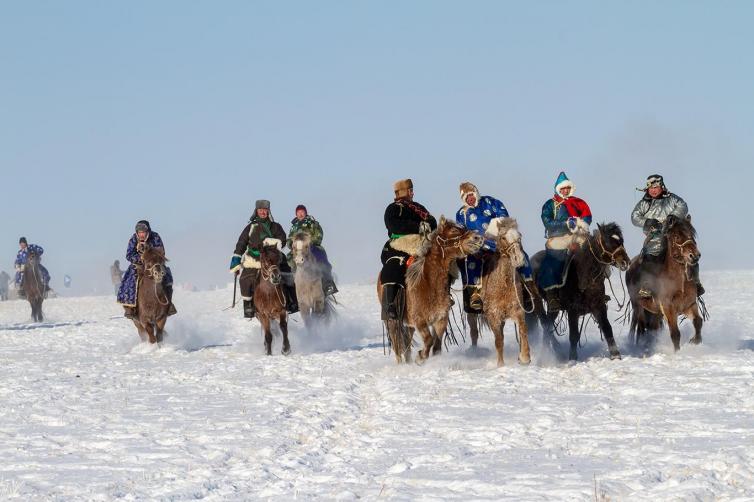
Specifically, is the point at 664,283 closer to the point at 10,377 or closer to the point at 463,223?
the point at 463,223

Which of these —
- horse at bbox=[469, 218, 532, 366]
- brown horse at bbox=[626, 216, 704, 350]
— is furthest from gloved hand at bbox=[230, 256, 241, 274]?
brown horse at bbox=[626, 216, 704, 350]

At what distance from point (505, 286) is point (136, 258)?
8.12 m

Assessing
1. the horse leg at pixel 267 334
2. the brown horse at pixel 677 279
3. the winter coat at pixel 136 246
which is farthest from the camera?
the winter coat at pixel 136 246

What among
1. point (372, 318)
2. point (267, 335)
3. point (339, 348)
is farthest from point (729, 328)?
point (372, 318)

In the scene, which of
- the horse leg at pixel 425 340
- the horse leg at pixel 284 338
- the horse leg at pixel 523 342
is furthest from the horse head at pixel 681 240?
the horse leg at pixel 284 338

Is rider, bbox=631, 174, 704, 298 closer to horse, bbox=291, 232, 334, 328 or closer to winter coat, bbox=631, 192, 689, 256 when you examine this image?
winter coat, bbox=631, 192, 689, 256

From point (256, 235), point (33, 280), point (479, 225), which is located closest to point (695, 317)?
point (479, 225)

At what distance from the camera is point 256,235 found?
18.0 metres

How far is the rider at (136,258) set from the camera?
18.3 meters

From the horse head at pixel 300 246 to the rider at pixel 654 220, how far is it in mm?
7384

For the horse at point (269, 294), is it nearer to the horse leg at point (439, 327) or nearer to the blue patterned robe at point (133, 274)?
the blue patterned robe at point (133, 274)

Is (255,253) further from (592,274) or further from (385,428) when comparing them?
(385,428)

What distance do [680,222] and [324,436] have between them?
7.02 metres

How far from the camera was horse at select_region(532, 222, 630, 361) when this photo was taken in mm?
13289
